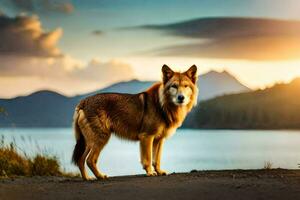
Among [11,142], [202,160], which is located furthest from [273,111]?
[11,142]

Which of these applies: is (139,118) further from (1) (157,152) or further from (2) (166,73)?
(2) (166,73)

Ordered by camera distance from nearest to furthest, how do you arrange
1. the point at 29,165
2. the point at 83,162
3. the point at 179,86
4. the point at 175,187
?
the point at 175,187, the point at 179,86, the point at 83,162, the point at 29,165

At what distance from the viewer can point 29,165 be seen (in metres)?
15.0

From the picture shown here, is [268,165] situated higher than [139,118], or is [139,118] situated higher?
[139,118]

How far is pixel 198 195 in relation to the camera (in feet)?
34.8

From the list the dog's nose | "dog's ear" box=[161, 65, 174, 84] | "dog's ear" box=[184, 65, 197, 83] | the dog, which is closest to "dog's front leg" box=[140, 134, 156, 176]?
the dog

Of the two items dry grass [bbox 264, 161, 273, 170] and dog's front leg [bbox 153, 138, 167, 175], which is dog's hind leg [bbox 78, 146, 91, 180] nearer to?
dog's front leg [bbox 153, 138, 167, 175]

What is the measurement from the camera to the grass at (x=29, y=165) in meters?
14.8

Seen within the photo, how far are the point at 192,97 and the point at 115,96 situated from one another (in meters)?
1.49

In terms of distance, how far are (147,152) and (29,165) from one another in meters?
3.55

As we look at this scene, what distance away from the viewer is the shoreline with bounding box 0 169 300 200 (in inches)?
420

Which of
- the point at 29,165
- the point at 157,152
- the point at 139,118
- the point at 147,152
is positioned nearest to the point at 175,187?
the point at 147,152

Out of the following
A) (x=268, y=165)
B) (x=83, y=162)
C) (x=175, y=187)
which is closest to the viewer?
(x=175, y=187)

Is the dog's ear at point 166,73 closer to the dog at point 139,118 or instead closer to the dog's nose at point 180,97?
the dog at point 139,118
